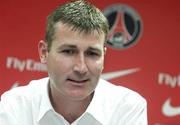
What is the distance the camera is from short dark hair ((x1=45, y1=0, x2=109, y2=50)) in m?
1.14

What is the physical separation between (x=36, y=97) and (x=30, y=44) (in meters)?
1.36

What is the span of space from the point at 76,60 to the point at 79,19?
13 centimetres

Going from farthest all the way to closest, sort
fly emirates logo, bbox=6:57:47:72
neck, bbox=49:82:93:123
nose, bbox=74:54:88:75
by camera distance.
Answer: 1. fly emirates logo, bbox=6:57:47:72
2. neck, bbox=49:82:93:123
3. nose, bbox=74:54:88:75

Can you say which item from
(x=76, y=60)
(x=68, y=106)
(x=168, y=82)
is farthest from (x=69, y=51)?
(x=168, y=82)

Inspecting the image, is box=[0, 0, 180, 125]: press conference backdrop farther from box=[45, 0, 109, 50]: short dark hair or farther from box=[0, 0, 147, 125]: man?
box=[45, 0, 109, 50]: short dark hair

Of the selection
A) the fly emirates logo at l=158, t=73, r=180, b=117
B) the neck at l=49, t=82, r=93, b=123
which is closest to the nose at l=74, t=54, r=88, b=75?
the neck at l=49, t=82, r=93, b=123

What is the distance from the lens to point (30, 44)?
2613mm

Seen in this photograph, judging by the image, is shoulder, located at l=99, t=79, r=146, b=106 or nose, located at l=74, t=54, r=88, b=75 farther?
shoulder, located at l=99, t=79, r=146, b=106

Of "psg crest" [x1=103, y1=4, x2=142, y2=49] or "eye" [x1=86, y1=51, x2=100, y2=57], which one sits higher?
"eye" [x1=86, y1=51, x2=100, y2=57]

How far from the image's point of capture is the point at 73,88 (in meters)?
1.12

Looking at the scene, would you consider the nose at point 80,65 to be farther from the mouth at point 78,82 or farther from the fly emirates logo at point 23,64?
the fly emirates logo at point 23,64

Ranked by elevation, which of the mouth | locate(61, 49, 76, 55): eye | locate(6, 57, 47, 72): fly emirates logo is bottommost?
locate(6, 57, 47, 72): fly emirates logo

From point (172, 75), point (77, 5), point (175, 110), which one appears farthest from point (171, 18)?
point (77, 5)

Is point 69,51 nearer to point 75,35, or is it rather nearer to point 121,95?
point 75,35
